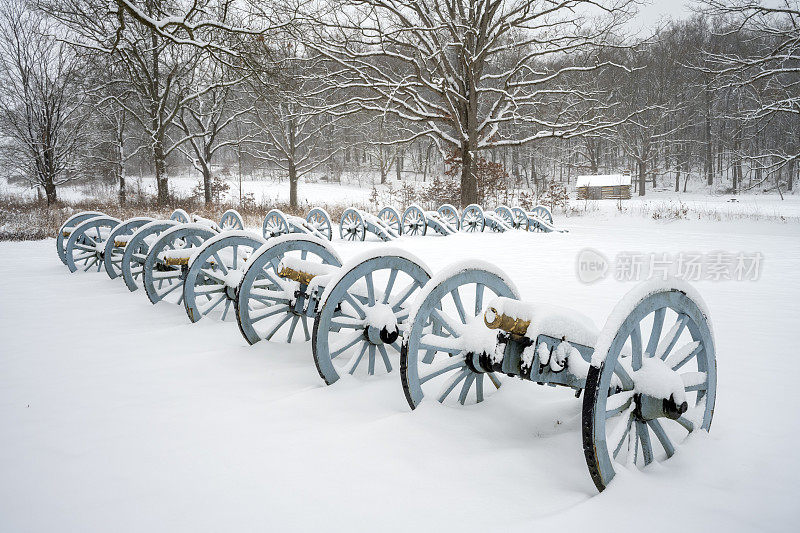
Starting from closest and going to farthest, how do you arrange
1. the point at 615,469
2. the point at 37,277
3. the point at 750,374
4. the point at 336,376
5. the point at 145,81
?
the point at 615,469, the point at 336,376, the point at 750,374, the point at 37,277, the point at 145,81

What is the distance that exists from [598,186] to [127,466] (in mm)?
40661

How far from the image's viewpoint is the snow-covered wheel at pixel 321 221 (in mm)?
11672

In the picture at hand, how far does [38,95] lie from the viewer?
1809 centimetres

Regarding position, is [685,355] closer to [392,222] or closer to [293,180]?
[392,222]

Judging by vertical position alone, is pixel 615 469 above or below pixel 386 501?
above

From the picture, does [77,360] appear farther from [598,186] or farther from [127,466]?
[598,186]

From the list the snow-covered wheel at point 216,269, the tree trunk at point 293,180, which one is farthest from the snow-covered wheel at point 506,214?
the snow-covered wheel at point 216,269

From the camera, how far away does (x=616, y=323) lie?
5.79ft

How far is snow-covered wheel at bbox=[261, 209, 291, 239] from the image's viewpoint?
10.4m

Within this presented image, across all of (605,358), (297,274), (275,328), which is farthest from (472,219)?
(605,358)

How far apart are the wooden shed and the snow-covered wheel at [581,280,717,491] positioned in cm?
3770

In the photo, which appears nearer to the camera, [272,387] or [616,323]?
[616,323]

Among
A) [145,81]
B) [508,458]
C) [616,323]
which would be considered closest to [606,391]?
[616,323]

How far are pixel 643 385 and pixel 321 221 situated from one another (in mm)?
11390
